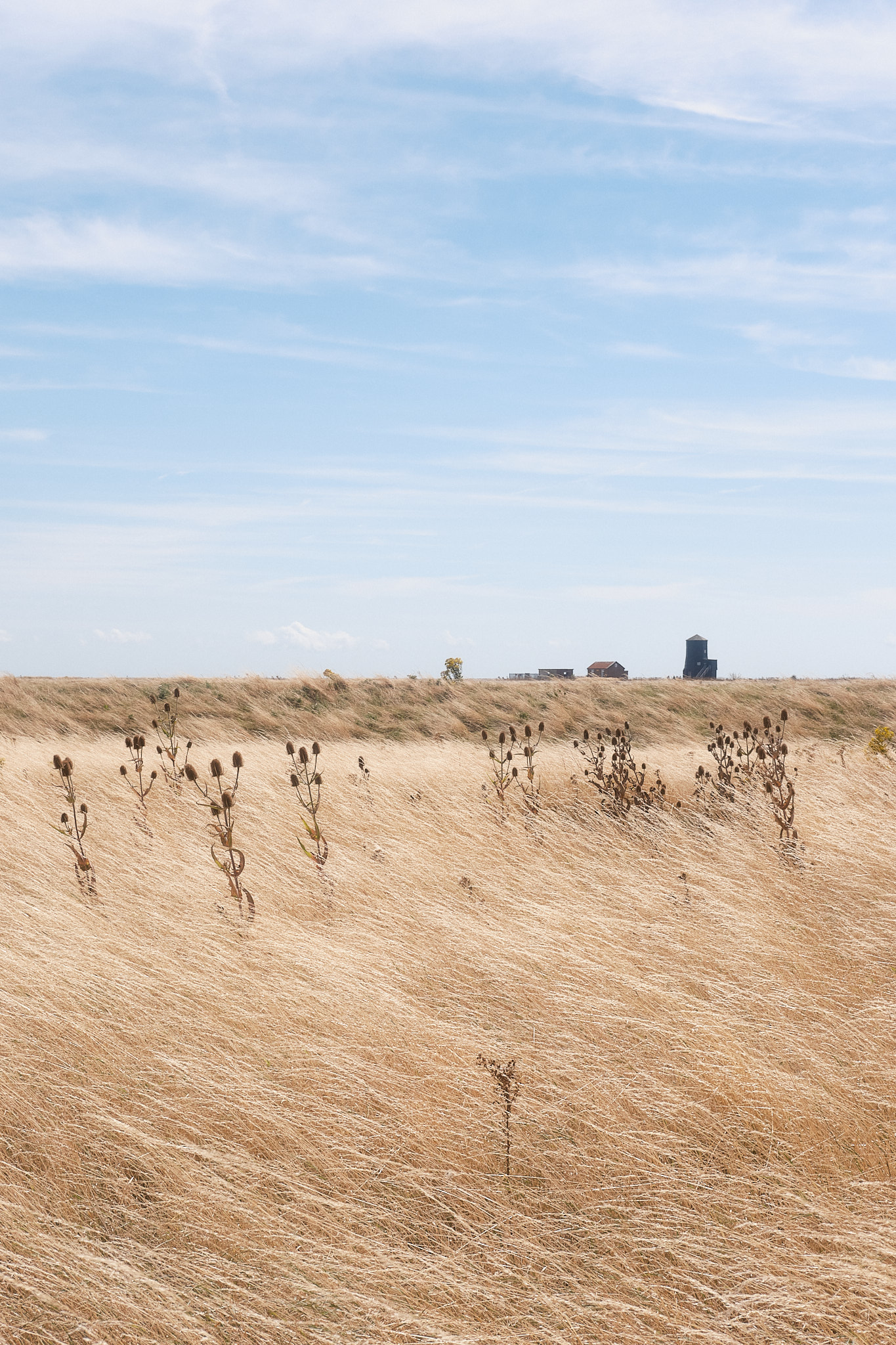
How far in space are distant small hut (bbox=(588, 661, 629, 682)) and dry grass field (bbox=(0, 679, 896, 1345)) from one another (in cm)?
4314

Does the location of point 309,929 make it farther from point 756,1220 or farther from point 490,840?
point 756,1220

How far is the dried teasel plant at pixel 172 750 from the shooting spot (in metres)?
8.47

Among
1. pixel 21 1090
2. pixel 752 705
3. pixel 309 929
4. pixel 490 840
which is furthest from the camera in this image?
pixel 752 705

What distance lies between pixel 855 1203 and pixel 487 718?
55.1 feet

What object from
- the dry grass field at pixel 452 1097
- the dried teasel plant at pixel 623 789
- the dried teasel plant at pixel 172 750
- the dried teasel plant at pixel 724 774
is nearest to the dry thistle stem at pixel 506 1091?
the dry grass field at pixel 452 1097

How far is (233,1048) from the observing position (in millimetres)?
3504

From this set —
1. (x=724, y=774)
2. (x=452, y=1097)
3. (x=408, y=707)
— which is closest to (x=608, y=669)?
(x=408, y=707)

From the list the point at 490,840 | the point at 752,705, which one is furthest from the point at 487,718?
the point at 490,840

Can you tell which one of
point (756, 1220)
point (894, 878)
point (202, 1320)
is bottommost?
point (202, 1320)

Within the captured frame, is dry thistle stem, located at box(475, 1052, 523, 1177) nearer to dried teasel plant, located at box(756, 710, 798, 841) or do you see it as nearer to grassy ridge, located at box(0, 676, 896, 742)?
dried teasel plant, located at box(756, 710, 798, 841)

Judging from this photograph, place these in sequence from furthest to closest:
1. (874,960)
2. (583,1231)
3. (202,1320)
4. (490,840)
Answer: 1. (490,840)
2. (874,960)
3. (583,1231)
4. (202,1320)

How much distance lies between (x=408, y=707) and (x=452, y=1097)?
1684 cm

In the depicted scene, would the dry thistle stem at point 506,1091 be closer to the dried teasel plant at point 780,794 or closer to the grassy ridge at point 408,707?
the dried teasel plant at point 780,794

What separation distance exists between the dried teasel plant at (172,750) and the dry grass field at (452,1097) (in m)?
1.72
